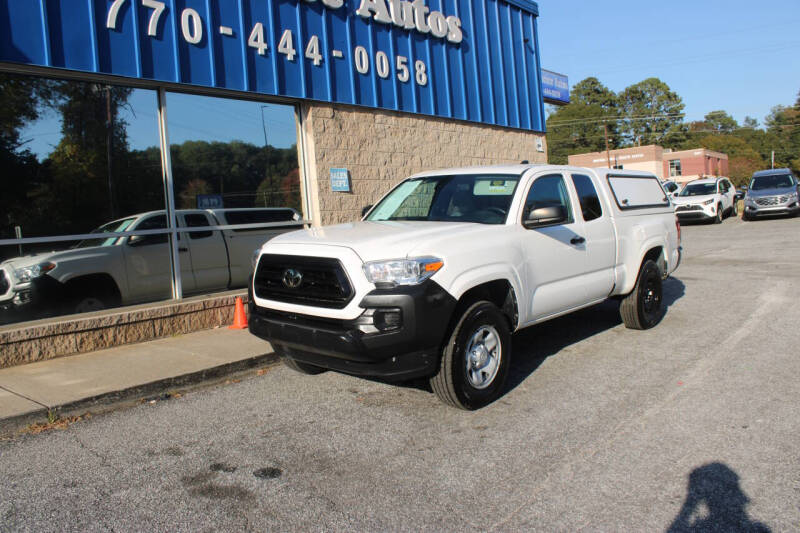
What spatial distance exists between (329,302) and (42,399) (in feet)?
8.83

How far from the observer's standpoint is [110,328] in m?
7.02

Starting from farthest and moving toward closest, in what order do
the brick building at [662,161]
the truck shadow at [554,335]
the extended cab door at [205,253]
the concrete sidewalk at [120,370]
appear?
1. the brick building at [662,161]
2. the extended cab door at [205,253]
3. the truck shadow at [554,335]
4. the concrete sidewalk at [120,370]

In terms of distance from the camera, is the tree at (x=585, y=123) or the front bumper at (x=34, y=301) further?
the tree at (x=585, y=123)

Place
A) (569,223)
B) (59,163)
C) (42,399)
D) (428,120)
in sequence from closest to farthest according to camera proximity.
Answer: (42,399) < (569,223) < (59,163) < (428,120)

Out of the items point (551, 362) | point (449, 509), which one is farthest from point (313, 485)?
point (551, 362)

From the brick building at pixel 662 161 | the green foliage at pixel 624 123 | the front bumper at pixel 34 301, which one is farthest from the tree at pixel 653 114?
the front bumper at pixel 34 301

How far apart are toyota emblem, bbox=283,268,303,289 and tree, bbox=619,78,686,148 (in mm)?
104206

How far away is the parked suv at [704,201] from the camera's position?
76.7ft

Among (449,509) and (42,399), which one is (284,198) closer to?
(42,399)

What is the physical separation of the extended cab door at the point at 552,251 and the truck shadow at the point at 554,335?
624mm

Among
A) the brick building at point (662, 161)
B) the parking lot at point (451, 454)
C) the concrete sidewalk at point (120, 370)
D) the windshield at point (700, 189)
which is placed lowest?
the parking lot at point (451, 454)

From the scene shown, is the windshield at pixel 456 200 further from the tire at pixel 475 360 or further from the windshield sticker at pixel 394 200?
the tire at pixel 475 360

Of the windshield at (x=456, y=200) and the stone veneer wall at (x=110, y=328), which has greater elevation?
the windshield at (x=456, y=200)

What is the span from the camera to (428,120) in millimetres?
11945
